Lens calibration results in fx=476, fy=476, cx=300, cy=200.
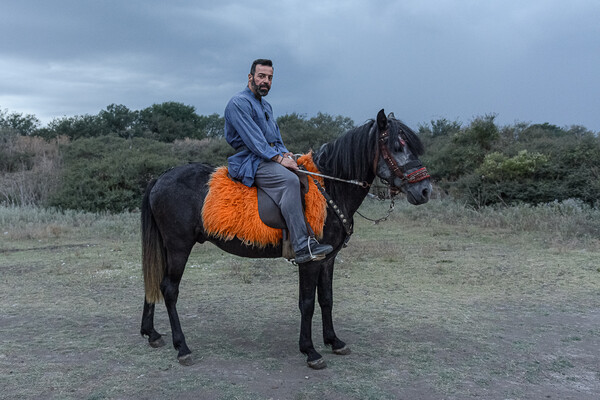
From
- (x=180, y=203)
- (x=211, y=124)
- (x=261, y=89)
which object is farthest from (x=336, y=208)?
(x=211, y=124)

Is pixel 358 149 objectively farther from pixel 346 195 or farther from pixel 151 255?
pixel 151 255

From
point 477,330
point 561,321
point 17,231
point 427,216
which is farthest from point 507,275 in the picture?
point 17,231

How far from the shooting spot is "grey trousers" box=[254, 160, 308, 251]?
13.7ft

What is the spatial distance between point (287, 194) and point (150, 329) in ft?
6.87

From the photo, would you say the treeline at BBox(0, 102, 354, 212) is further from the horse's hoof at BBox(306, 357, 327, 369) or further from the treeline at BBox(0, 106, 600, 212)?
the horse's hoof at BBox(306, 357, 327, 369)

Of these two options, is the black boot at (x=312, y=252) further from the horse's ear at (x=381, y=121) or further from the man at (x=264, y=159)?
the horse's ear at (x=381, y=121)

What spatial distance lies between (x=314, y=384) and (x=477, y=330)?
2.28 m

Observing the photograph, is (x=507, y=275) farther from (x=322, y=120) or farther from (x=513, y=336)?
(x=322, y=120)

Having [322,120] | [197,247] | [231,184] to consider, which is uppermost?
[322,120]

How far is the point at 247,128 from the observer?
4328 mm

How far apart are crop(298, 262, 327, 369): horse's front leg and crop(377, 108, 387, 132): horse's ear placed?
133 centimetres

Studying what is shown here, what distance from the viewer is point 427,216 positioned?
15234 mm

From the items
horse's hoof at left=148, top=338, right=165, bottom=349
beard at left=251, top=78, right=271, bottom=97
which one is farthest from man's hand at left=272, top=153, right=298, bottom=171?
horse's hoof at left=148, top=338, right=165, bottom=349

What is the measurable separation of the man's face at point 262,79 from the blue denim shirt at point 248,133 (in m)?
0.10
